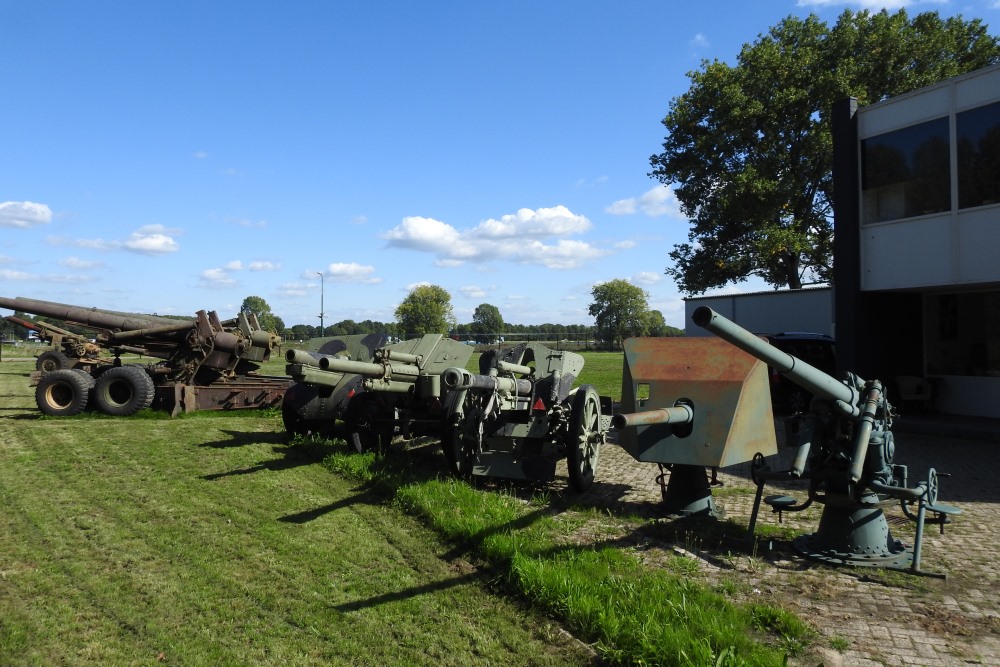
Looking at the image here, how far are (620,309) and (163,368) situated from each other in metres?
90.6

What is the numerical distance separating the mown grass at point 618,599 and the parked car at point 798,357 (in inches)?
406

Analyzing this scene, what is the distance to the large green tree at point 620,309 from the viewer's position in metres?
99.9

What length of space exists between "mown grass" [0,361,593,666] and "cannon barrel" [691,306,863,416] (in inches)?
85.9

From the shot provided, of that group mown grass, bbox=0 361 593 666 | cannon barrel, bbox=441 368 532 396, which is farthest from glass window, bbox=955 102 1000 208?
mown grass, bbox=0 361 593 666

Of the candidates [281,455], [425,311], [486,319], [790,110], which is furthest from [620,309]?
[281,455]

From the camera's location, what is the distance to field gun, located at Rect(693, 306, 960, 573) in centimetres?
536

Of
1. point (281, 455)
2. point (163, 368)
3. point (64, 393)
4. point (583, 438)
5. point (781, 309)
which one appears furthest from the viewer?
point (781, 309)

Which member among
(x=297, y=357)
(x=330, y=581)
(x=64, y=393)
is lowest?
(x=330, y=581)

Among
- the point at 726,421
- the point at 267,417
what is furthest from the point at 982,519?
the point at 267,417

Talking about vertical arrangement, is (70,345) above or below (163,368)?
above

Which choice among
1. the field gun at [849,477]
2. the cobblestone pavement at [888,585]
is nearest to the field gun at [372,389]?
the cobblestone pavement at [888,585]

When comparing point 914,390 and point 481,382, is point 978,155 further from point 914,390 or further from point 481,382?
point 481,382

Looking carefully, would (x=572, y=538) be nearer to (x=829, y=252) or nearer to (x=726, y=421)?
(x=726, y=421)

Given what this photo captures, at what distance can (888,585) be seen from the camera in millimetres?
5047
